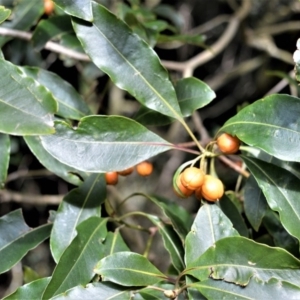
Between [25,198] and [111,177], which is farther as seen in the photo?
[25,198]

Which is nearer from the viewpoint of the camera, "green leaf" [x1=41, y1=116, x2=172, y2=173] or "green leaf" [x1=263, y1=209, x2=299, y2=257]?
→ "green leaf" [x1=41, y1=116, x2=172, y2=173]

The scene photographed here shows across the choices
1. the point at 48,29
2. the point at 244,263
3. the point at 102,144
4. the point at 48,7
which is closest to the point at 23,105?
the point at 102,144

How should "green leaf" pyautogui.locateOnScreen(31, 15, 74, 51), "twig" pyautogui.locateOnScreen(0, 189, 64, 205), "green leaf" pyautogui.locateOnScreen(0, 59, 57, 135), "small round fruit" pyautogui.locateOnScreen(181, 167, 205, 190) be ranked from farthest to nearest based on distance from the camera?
1. "twig" pyautogui.locateOnScreen(0, 189, 64, 205)
2. "green leaf" pyautogui.locateOnScreen(31, 15, 74, 51)
3. "small round fruit" pyautogui.locateOnScreen(181, 167, 205, 190)
4. "green leaf" pyautogui.locateOnScreen(0, 59, 57, 135)

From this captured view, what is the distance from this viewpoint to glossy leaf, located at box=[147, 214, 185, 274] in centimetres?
72

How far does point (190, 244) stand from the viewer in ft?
2.15

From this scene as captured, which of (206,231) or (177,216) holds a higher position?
(206,231)

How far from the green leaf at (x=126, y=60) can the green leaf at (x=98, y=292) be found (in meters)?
0.29

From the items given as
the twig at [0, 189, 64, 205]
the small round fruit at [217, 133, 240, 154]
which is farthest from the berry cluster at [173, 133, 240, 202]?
the twig at [0, 189, 64, 205]

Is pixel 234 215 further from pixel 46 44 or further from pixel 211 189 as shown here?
pixel 46 44

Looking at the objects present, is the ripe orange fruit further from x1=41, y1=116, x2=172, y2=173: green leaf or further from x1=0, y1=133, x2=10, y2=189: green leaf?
x1=0, y1=133, x2=10, y2=189: green leaf

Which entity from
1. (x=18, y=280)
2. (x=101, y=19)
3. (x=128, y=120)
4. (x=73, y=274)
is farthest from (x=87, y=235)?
(x=18, y=280)

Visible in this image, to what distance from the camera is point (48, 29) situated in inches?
38.7

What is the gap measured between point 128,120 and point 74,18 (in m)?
0.17

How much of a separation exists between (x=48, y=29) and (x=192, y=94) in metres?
0.39
